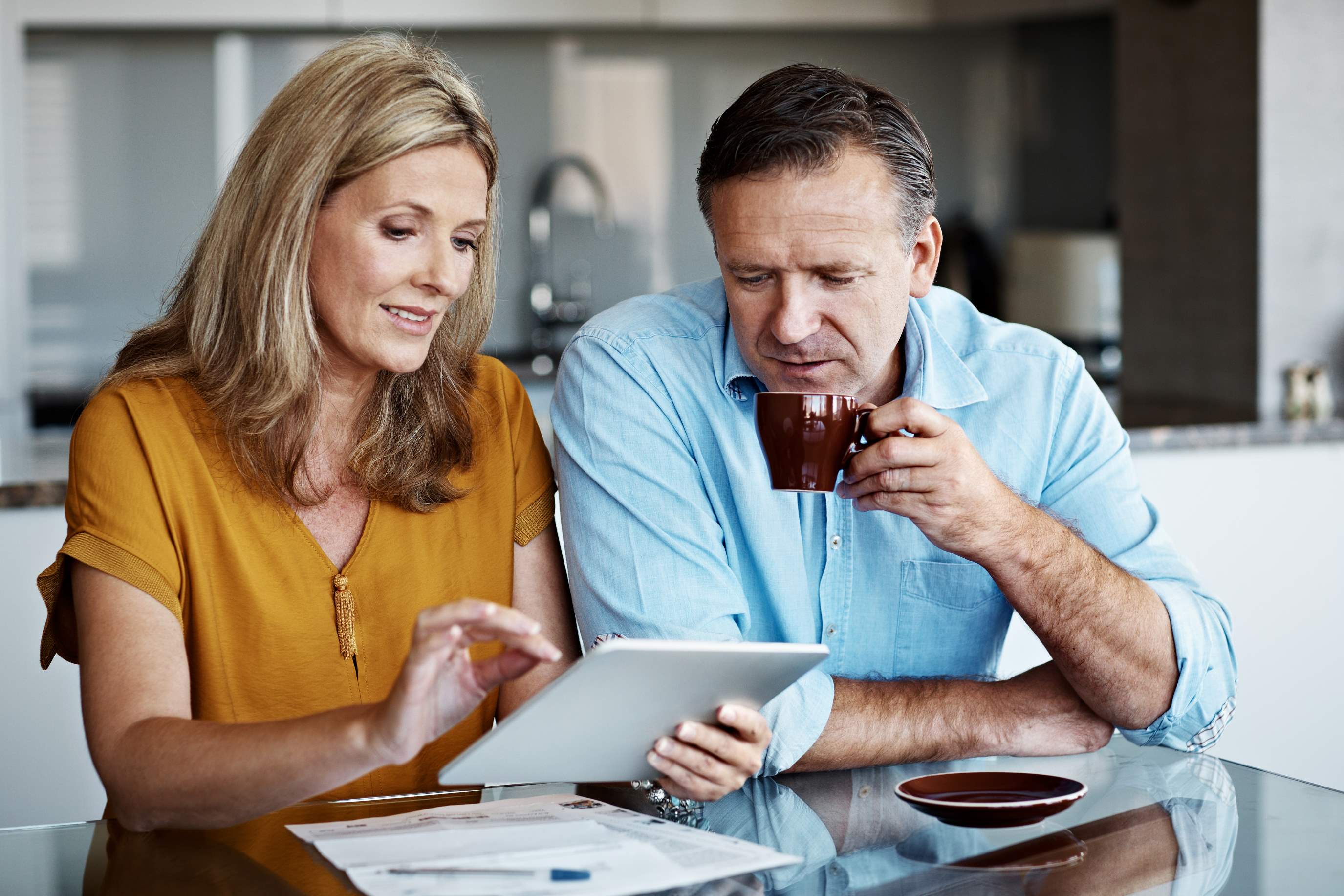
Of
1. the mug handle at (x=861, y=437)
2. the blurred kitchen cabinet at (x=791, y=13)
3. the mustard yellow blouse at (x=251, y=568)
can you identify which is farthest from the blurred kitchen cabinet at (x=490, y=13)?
the mug handle at (x=861, y=437)

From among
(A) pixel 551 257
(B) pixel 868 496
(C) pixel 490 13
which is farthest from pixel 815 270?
(A) pixel 551 257

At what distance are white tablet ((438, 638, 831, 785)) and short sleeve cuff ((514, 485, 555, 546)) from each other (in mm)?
454

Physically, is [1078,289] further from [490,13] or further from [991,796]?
[991,796]

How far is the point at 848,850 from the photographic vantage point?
1126 mm

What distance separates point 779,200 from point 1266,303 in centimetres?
217

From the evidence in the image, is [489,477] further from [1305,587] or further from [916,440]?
[1305,587]

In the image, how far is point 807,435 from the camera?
1.27 m

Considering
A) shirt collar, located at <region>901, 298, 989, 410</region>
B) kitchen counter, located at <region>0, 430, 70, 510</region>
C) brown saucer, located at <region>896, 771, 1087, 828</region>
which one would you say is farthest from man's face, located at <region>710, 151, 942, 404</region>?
kitchen counter, located at <region>0, 430, 70, 510</region>

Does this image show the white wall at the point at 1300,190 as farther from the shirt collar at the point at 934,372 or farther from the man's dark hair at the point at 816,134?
the man's dark hair at the point at 816,134

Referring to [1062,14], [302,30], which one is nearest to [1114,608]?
[1062,14]

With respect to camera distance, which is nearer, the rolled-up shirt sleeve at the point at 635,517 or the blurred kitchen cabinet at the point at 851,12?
the rolled-up shirt sleeve at the point at 635,517

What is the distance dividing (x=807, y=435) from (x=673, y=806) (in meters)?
0.34

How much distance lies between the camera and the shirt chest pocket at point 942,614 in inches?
64.6

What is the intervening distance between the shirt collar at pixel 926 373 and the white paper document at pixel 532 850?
565mm
